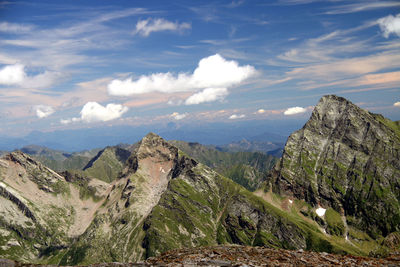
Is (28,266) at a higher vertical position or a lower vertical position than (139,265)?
higher

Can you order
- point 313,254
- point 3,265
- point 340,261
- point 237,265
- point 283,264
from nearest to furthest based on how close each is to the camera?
point 3,265 < point 237,265 < point 283,264 < point 340,261 < point 313,254

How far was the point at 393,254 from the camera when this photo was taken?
39000 mm

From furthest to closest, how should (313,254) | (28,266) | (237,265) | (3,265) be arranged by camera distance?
(313,254) < (237,265) < (28,266) < (3,265)

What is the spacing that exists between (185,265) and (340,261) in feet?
75.8

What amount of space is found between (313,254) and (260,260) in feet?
35.3

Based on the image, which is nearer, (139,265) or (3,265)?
(3,265)

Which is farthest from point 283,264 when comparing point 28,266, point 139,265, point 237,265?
point 28,266

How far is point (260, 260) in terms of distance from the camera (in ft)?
106

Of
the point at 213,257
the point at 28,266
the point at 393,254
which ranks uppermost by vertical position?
the point at 28,266

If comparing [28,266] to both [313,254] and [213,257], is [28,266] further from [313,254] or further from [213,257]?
[313,254]

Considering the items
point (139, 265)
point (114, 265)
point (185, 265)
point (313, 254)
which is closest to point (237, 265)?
point (185, 265)

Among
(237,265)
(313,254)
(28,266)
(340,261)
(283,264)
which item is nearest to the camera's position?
(28,266)

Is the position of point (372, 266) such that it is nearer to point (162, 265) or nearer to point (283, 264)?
point (283, 264)

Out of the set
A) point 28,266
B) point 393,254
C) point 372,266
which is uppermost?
point 28,266
